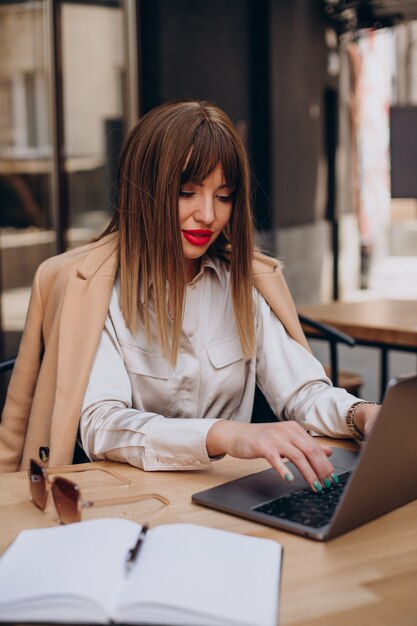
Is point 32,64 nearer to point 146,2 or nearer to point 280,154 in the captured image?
point 146,2

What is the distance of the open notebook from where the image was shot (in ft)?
3.21

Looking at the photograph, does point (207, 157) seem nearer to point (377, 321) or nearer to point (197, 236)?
point (197, 236)

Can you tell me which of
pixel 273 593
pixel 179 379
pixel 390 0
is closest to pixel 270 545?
pixel 273 593

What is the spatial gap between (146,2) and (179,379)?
187 inches

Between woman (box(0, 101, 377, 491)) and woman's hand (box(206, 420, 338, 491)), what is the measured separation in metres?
0.16

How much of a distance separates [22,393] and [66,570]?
1.04m

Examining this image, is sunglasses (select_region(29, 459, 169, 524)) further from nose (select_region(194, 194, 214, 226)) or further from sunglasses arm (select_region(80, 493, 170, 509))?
nose (select_region(194, 194, 214, 226))

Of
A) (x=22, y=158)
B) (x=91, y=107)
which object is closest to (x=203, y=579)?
(x=22, y=158)

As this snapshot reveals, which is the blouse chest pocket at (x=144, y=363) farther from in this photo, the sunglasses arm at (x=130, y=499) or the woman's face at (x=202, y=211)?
the sunglasses arm at (x=130, y=499)

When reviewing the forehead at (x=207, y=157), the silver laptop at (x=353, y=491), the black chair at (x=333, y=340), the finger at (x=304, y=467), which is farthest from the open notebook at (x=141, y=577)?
the black chair at (x=333, y=340)

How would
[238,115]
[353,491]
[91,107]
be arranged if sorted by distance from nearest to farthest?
[353,491] → [91,107] → [238,115]

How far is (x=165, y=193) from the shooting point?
6.12 ft

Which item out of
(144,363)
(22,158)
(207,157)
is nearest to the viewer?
(207,157)

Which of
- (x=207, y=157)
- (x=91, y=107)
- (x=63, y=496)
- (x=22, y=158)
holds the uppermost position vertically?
(x=91, y=107)
